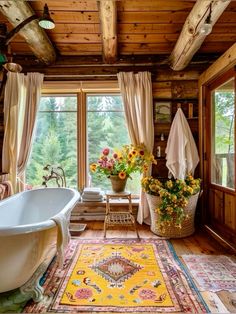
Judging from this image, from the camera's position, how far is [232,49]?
2520 mm

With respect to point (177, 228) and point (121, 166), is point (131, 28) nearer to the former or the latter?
point (121, 166)

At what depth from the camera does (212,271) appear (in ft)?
7.08

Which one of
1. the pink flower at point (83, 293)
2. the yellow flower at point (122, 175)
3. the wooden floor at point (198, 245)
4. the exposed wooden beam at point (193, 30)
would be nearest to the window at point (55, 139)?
the wooden floor at point (198, 245)

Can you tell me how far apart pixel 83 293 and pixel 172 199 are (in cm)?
145

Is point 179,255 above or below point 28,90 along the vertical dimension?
below

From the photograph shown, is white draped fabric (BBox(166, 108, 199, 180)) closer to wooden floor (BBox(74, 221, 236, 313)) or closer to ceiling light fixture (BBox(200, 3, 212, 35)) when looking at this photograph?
wooden floor (BBox(74, 221, 236, 313))

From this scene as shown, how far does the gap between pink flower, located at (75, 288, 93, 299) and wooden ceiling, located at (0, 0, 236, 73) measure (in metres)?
2.68

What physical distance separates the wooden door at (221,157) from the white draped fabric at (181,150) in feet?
0.75

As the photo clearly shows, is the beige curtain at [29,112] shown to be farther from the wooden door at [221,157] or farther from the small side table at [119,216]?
the wooden door at [221,157]

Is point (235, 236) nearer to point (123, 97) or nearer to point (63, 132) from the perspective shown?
point (123, 97)

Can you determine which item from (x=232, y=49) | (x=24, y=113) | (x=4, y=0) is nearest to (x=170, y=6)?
(x=232, y=49)

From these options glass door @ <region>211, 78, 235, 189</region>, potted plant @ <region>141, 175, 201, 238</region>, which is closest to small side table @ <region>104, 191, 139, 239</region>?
potted plant @ <region>141, 175, 201, 238</region>

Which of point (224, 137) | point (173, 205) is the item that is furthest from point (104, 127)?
point (224, 137)

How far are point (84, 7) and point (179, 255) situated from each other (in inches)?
111
